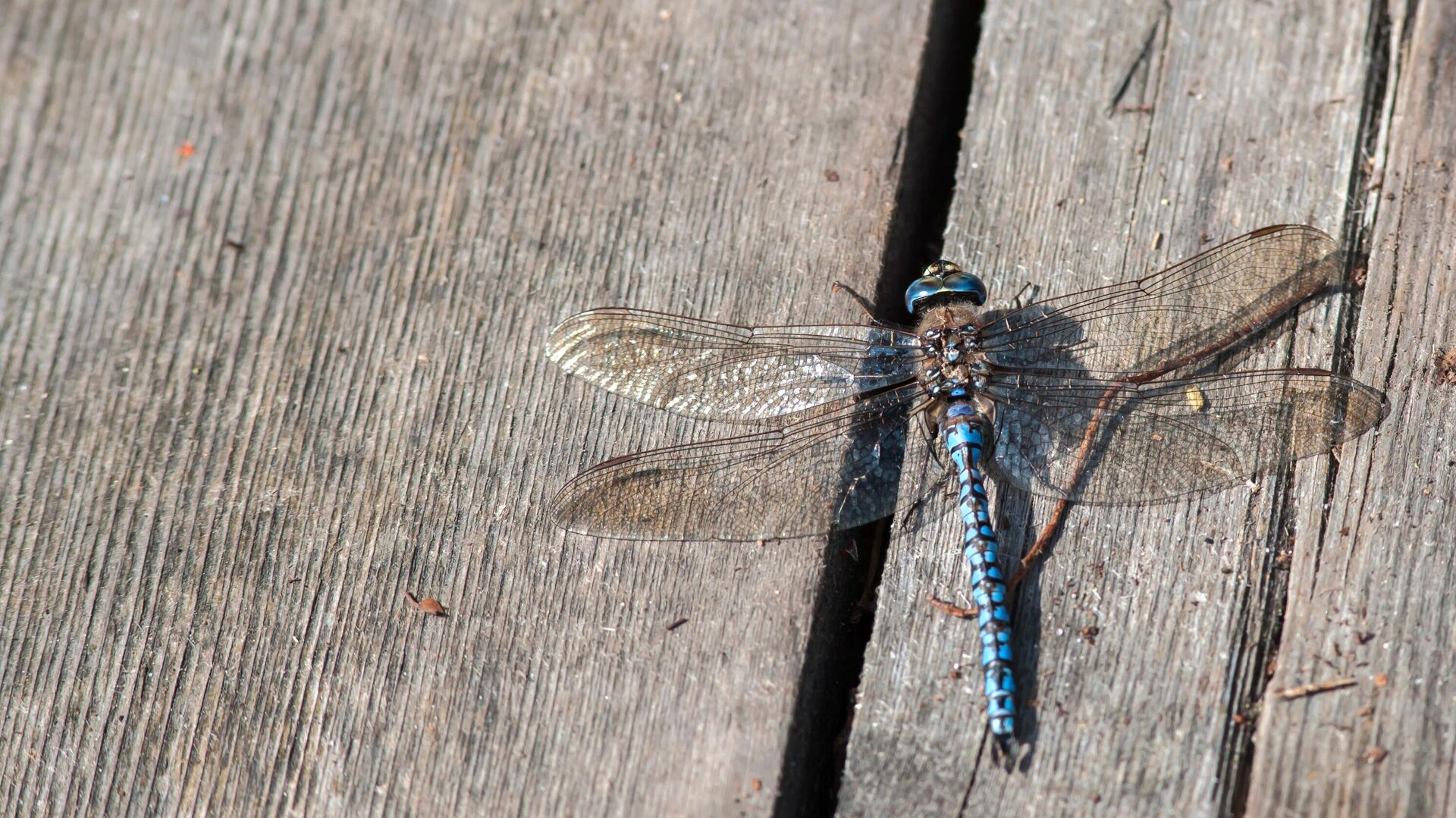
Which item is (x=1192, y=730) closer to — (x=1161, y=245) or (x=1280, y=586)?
(x=1280, y=586)

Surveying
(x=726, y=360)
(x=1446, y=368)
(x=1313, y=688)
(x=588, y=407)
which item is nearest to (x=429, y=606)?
(x=588, y=407)

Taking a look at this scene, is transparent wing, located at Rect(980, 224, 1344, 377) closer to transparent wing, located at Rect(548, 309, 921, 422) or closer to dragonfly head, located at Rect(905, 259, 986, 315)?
dragonfly head, located at Rect(905, 259, 986, 315)

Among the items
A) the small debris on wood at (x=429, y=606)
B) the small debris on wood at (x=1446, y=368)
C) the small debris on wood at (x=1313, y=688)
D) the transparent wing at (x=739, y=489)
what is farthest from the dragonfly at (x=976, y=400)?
the small debris on wood at (x=1313, y=688)

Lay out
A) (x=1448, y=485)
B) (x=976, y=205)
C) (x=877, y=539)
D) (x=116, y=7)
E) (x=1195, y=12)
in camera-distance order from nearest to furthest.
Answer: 1. (x=1448, y=485)
2. (x=877, y=539)
3. (x=976, y=205)
4. (x=1195, y=12)
5. (x=116, y=7)

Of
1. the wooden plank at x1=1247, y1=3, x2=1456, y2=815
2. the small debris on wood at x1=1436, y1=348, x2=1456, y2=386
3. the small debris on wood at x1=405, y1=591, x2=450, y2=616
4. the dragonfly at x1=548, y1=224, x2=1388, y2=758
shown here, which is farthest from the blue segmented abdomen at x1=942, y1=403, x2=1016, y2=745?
the small debris on wood at x1=405, y1=591, x2=450, y2=616

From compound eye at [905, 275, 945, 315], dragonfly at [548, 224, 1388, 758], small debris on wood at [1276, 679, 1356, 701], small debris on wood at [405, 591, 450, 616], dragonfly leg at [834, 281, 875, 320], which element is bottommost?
small debris on wood at [405, 591, 450, 616]

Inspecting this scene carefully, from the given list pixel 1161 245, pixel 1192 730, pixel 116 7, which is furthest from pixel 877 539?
pixel 116 7
